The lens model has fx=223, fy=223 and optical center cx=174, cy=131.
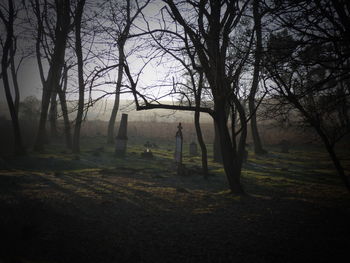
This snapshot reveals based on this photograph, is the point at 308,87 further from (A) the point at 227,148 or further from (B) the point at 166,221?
(B) the point at 166,221

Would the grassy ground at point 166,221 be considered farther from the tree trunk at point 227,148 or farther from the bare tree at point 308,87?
the bare tree at point 308,87

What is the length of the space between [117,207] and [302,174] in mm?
8075

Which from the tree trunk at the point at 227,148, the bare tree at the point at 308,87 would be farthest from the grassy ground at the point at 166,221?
the bare tree at the point at 308,87

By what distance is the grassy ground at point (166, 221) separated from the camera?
307cm

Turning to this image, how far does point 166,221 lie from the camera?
4270 mm

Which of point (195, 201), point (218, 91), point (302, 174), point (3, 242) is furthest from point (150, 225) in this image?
point (302, 174)

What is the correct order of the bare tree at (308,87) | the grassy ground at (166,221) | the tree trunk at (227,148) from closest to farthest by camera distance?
the grassy ground at (166,221) < the bare tree at (308,87) < the tree trunk at (227,148)

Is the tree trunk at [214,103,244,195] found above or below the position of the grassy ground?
above

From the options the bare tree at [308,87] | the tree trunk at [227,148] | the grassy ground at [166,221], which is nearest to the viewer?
the grassy ground at [166,221]

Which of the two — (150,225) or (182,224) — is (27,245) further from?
(182,224)

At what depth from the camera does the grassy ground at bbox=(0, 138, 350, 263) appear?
3068mm

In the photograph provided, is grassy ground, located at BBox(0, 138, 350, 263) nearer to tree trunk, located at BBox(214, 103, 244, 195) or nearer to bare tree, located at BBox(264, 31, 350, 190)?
tree trunk, located at BBox(214, 103, 244, 195)

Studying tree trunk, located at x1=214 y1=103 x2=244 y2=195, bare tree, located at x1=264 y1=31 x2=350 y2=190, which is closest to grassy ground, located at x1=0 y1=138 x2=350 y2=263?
tree trunk, located at x1=214 y1=103 x2=244 y2=195

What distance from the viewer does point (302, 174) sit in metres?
9.47
